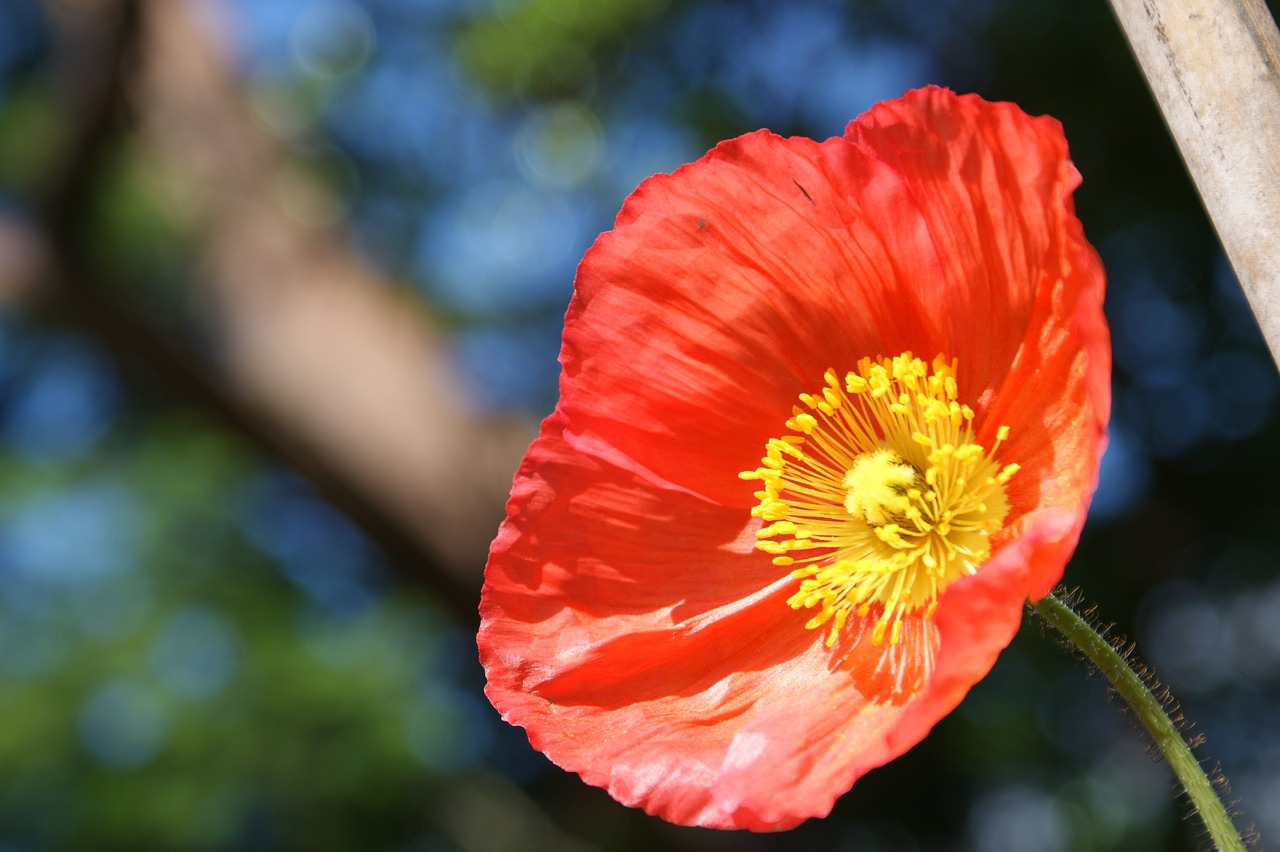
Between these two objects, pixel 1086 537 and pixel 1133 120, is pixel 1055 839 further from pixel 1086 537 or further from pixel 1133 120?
pixel 1133 120

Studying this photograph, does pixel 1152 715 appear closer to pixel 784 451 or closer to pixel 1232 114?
pixel 1232 114

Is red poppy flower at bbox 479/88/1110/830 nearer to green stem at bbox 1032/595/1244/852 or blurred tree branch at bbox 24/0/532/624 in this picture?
green stem at bbox 1032/595/1244/852

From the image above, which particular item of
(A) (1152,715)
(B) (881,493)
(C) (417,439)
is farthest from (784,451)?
(C) (417,439)

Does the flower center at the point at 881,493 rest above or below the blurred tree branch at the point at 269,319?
above

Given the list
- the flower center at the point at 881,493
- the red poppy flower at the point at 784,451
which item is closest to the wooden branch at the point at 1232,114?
the red poppy flower at the point at 784,451

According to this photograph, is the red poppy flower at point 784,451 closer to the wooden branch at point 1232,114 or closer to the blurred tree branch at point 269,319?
the wooden branch at point 1232,114
